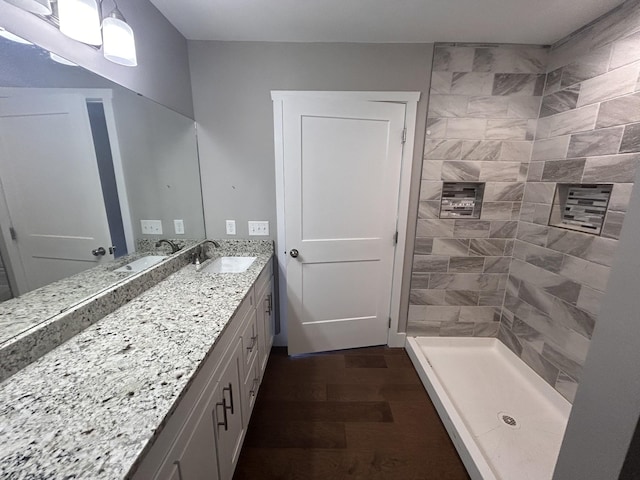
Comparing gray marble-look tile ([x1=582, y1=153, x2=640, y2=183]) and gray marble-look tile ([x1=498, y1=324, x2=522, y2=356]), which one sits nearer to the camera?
gray marble-look tile ([x1=582, y1=153, x2=640, y2=183])

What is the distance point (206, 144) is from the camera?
1.84 metres

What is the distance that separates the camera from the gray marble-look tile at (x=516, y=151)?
1845 millimetres

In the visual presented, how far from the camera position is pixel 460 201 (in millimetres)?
1996

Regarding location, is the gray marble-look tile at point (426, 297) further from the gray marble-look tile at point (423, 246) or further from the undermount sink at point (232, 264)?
the undermount sink at point (232, 264)

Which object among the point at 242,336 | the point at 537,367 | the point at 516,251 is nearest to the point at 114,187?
the point at 242,336

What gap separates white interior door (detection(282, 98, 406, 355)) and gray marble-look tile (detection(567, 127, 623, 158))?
1.05m

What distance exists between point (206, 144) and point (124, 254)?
1.00 m

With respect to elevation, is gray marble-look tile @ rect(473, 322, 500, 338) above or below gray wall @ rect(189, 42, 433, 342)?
below

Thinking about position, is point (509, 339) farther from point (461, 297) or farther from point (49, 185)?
point (49, 185)

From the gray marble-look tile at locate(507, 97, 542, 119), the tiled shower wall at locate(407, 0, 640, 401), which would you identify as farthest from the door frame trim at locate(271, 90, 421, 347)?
the gray marble-look tile at locate(507, 97, 542, 119)

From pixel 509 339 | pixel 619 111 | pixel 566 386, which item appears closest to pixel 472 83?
pixel 619 111

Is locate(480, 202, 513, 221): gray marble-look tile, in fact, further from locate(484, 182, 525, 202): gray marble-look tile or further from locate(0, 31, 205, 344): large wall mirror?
locate(0, 31, 205, 344): large wall mirror

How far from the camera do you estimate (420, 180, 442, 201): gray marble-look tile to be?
6.26ft

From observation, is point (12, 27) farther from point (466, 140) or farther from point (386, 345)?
point (386, 345)
